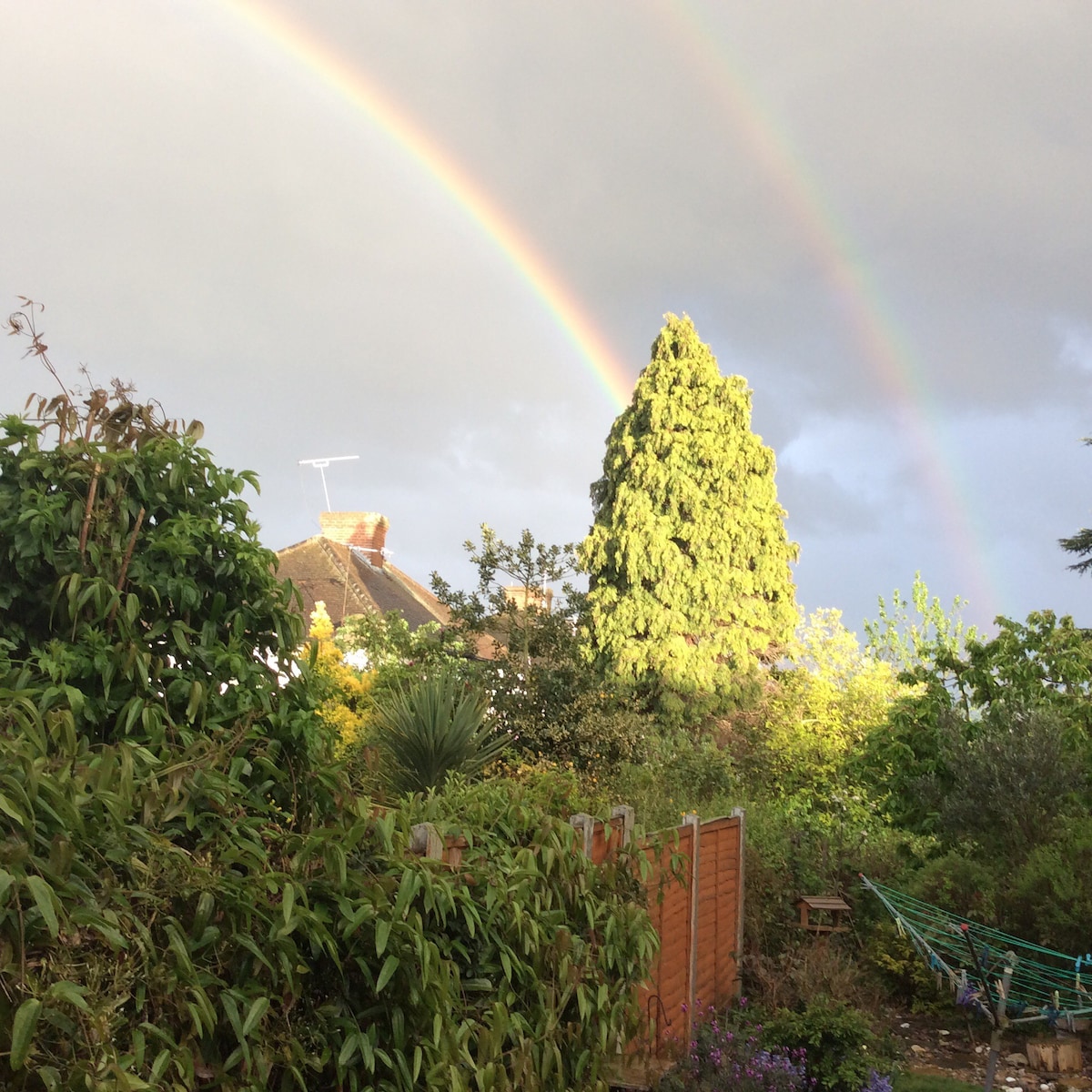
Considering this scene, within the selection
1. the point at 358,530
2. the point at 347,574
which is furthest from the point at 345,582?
the point at 358,530

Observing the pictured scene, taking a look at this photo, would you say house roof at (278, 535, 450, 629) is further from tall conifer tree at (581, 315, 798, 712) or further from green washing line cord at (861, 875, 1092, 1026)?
green washing line cord at (861, 875, 1092, 1026)

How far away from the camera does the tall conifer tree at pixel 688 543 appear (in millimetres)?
18469

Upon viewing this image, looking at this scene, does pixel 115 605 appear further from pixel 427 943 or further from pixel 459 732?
pixel 459 732

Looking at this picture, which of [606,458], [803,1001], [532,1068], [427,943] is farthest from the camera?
[606,458]

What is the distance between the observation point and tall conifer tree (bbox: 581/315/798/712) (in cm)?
1847

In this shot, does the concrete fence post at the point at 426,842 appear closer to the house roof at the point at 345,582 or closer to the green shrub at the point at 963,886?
the green shrub at the point at 963,886

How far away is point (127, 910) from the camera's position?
205cm

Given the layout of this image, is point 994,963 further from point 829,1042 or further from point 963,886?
point 829,1042

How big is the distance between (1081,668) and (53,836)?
12.5m

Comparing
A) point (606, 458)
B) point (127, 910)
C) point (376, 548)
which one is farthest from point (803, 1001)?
point (376, 548)

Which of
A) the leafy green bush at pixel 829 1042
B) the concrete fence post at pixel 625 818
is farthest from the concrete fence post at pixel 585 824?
the leafy green bush at pixel 829 1042

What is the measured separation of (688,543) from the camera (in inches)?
754

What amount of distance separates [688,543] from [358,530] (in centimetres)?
1148

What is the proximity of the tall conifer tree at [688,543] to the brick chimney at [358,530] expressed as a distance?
959 cm
